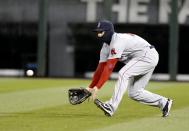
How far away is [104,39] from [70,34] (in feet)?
66.2

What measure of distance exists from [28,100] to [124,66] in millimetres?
4780

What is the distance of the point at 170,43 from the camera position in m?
30.5

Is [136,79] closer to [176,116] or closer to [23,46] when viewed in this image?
[176,116]

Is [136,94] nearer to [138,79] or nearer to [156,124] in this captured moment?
[138,79]

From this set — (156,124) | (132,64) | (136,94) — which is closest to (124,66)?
(132,64)

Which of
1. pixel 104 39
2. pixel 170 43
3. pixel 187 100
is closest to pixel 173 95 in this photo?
pixel 187 100

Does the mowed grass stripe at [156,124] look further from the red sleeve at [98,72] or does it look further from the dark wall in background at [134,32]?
the dark wall in background at [134,32]

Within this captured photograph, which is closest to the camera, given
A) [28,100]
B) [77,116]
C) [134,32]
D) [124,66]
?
[124,66]

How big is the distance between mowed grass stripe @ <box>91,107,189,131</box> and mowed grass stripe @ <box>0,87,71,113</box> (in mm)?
3009

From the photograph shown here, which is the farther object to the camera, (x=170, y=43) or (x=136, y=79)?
(x=170, y=43)

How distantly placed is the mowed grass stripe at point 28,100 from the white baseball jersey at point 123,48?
8.46 feet

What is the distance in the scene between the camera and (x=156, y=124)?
10.7 m

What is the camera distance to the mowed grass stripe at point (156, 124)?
10.1 meters

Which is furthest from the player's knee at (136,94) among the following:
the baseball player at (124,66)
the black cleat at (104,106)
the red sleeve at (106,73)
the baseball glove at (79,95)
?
the red sleeve at (106,73)
